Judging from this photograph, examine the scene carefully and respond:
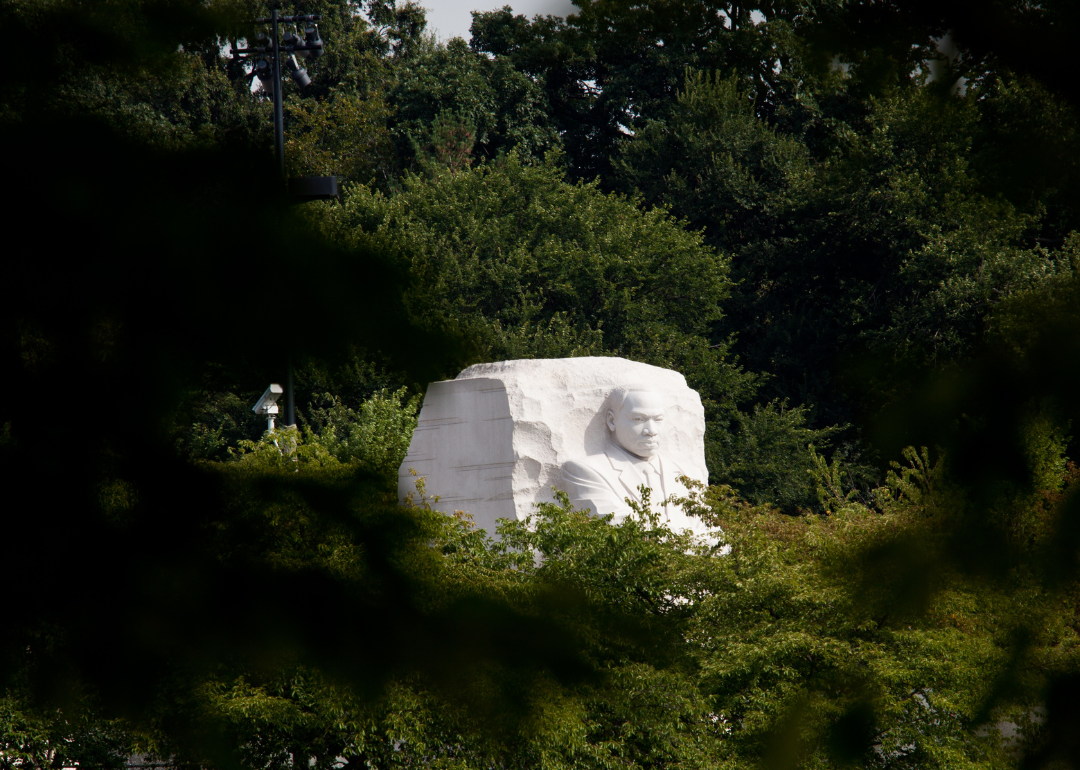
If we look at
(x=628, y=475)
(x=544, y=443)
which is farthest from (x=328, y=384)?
(x=628, y=475)

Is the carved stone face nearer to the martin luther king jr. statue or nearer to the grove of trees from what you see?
the martin luther king jr. statue

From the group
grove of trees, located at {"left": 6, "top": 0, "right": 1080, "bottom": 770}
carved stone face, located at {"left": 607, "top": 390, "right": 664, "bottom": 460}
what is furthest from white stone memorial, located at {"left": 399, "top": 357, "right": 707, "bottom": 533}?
grove of trees, located at {"left": 6, "top": 0, "right": 1080, "bottom": 770}

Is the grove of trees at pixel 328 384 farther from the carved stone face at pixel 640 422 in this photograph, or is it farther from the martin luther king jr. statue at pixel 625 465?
the carved stone face at pixel 640 422

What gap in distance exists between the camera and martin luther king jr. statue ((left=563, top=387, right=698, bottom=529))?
32.7ft

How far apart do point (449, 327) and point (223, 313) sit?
27cm

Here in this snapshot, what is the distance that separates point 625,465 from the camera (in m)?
10.3

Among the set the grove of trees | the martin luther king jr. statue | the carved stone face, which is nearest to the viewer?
the grove of trees

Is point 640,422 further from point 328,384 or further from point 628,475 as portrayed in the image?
point 328,384

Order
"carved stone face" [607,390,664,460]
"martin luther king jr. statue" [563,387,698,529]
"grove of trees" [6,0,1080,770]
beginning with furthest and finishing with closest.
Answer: "carved stone face" [607,390,664,460] → "martin luther king jr. statue" [563,387,698,529] → "grove of trees" [6,0,1080,770]

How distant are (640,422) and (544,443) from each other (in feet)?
2.75

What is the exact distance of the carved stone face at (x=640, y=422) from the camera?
33.2 feet

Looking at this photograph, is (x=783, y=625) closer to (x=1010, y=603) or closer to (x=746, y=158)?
(x=1010, y=603)

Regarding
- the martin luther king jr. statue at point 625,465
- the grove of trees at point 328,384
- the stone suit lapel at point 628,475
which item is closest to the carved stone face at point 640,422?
the martin luther king jr. statue at point 625,465

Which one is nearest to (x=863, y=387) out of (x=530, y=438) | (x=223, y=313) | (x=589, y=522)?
(x=223, y=313)
